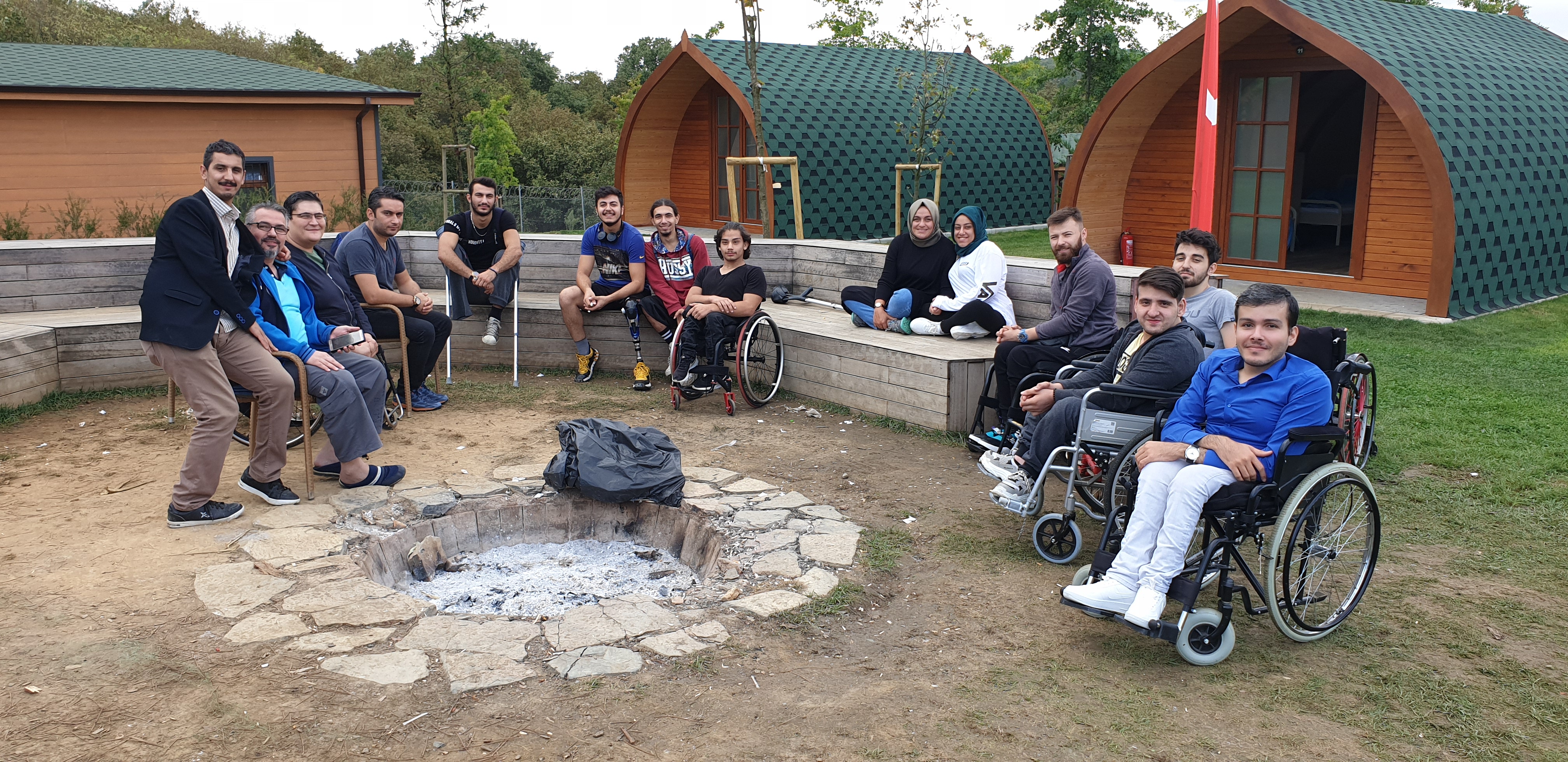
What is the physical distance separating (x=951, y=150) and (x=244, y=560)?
13.3 meters

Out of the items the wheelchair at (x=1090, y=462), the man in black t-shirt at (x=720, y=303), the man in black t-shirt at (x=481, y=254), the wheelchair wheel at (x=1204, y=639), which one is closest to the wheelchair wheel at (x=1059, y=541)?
the wheelchair at (x=1090, y=462)

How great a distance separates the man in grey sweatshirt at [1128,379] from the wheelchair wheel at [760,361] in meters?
2.24

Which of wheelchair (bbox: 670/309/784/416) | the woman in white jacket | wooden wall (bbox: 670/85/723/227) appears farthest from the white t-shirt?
wooden wall (bbox: 670/85/723/227)

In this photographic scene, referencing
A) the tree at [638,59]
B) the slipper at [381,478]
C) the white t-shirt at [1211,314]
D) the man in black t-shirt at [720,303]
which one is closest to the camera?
the white t-shirt at [1211,314]

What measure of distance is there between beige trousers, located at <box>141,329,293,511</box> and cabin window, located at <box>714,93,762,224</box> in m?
11.6

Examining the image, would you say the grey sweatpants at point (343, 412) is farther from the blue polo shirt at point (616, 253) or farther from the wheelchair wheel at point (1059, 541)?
the wheelchair wheel at point (1059, 541)

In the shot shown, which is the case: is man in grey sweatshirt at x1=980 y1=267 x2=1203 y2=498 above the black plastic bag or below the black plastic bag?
above

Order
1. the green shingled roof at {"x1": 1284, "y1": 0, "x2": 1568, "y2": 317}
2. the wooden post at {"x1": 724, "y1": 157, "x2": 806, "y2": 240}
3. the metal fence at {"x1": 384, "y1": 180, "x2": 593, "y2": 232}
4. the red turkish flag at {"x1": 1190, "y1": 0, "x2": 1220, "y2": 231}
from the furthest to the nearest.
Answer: the metal fence at {"x1": 384, "y1": 180, "x2": 593, "y2": 232}
the wooden post at {"x1": 724, "y1": 157, "x2": 806, "y2": 240}
the green shingled roof at {"x1": 1284, "y1": 0, "x2": 1568, "y2": 317}
the red turkish flag at {"x1": 1190, "y1": 0, "x2": 1220, "y2": 231}

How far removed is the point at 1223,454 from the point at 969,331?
3.20 meters

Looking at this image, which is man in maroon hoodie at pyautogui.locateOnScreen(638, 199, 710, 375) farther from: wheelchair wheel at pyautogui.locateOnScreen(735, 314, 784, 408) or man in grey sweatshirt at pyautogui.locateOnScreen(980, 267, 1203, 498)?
man in grey sweatshirt at pyautogui.locateOnScreen(980, 267, 1203, 498)

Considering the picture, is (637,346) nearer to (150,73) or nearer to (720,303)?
(720,303)

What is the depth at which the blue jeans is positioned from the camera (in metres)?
6.94

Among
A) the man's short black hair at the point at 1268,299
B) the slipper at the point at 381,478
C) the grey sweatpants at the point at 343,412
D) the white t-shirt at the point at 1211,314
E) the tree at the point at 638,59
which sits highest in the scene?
the tree at the point at 638,59

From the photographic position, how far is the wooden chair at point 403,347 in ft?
21.4
